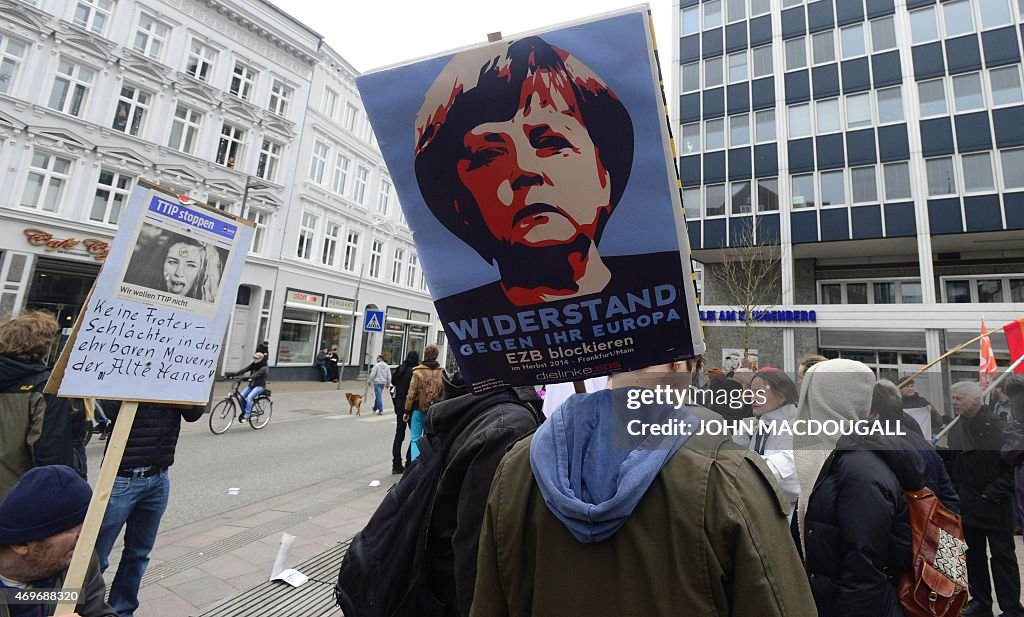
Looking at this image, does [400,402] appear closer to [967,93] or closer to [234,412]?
[234,412]

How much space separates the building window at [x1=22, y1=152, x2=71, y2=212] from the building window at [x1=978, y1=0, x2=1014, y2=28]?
36132 mm

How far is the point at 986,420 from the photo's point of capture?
155 inches

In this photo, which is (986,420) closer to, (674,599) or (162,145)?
(674,599)

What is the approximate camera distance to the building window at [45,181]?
16.5 m

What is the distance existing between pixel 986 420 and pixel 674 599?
14.6ft

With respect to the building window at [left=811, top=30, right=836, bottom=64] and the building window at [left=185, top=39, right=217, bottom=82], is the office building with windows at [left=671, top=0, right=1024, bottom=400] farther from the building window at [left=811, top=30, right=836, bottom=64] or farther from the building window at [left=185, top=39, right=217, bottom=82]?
the building window at [left=185, top=39, right=217, bottom=82]

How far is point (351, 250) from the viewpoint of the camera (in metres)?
27.8

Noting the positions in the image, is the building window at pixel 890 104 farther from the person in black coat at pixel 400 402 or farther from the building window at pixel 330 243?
the building window at pixel 330 243

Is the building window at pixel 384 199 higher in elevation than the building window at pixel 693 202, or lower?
higher


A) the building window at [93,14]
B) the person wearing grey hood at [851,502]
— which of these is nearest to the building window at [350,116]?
the building window at [93,14]

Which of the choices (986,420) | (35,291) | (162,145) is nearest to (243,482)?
(986,420)

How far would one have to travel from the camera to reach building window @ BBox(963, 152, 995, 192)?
19.1m

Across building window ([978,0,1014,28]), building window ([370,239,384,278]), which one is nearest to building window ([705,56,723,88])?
building window ([978,0,1014,28])

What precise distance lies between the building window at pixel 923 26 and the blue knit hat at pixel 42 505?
1174 inches
